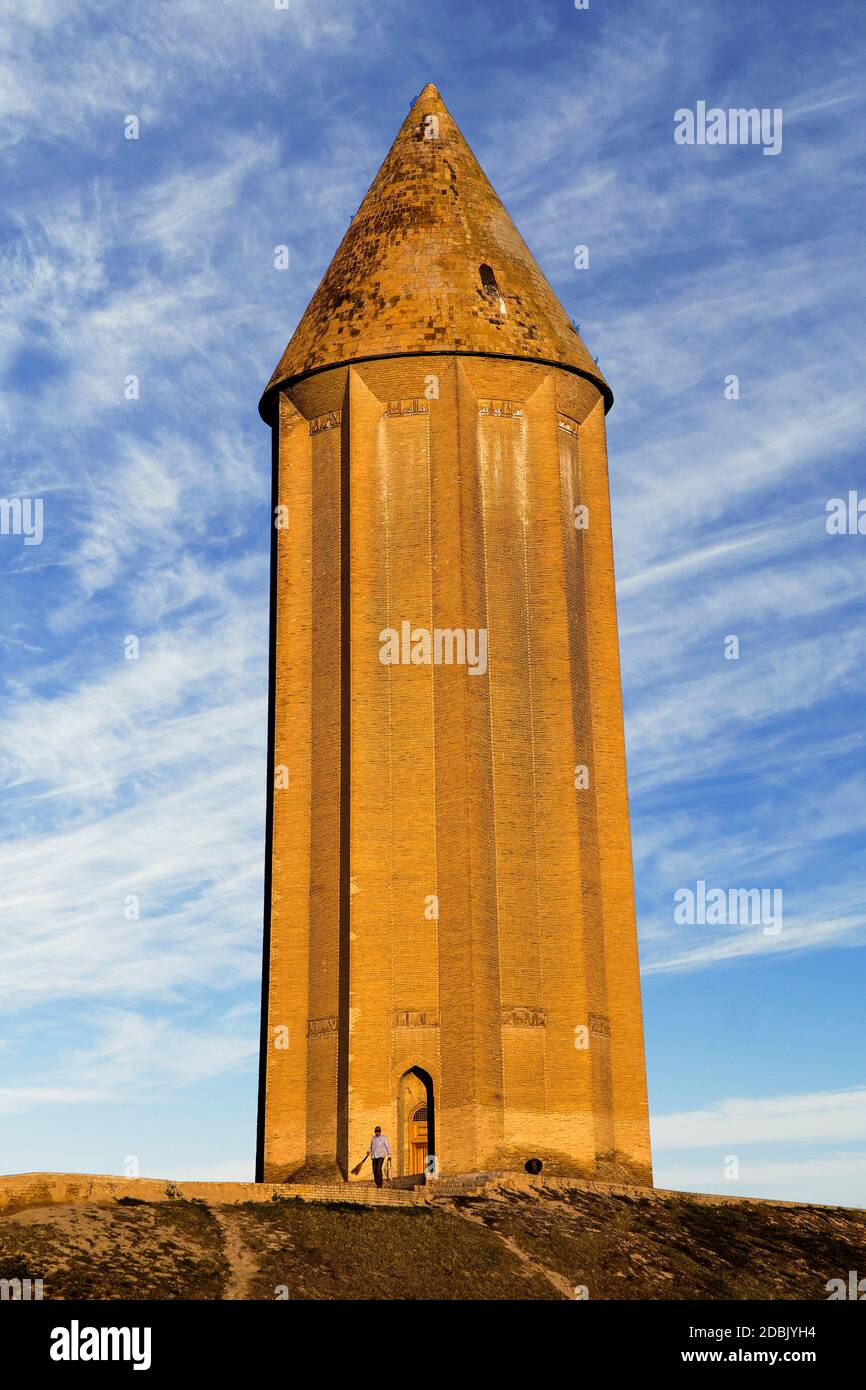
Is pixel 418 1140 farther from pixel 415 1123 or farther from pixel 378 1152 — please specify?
pixel 378 1152

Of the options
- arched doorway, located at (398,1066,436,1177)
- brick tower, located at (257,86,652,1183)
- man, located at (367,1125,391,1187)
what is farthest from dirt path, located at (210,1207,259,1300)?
arched doorway, located at (398,1066,436,1177)

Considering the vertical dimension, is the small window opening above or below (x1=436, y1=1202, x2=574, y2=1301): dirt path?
above

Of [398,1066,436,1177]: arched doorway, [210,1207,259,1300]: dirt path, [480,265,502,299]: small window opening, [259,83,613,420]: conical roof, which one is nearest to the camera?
[210,1207,259,1300]: dirt path

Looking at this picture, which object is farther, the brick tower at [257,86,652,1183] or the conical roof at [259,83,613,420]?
the conical roof at [259,83,613,420]

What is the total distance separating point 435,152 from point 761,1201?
18695mm

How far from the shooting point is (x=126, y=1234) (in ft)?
61.3

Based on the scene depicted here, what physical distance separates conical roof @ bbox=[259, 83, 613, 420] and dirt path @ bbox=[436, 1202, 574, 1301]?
14.4 meters

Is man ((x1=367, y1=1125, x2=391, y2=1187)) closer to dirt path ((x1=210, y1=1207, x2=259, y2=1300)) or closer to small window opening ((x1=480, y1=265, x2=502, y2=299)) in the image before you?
dirt path ((x1=210, y1=1207, x2=259, y2=1300))

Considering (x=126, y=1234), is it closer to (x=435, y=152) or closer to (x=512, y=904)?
(x=512, y=904)

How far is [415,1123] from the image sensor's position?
27.4 metres

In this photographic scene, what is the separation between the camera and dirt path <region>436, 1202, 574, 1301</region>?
787 inches
